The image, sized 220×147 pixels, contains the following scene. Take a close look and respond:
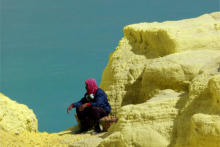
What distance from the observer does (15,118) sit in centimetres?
1009

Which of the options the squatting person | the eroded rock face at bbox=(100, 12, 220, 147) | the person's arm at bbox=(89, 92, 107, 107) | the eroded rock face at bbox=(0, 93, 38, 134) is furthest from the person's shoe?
the eroded rock face at bbox=(0, 93, 38, 134)

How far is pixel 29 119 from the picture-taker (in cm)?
1041

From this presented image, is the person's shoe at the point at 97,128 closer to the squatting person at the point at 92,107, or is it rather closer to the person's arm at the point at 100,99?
the squatting person at the point at 92,107

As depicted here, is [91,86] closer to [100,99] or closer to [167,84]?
[100,99]

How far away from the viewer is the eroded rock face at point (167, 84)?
729 centimetres

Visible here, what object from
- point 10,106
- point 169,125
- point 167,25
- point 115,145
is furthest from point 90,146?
point 167,25

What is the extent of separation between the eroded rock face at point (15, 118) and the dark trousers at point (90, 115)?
97 cm

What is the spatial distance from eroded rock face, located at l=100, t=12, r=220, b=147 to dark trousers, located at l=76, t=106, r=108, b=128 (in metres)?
0.43

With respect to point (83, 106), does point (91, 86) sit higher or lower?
higher

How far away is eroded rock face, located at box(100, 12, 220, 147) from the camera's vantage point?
23.9 ft

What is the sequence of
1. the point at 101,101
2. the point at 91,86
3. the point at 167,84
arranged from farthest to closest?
1. the point at 91,86
2. the point at 101,101
3. the point at 167,84

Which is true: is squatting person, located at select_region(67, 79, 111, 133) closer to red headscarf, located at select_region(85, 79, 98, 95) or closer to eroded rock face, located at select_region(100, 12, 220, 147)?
red headscarf, located at select_region(85, 79, 98, 95)

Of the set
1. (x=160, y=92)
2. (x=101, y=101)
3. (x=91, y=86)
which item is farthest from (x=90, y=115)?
(x=160, y=92)

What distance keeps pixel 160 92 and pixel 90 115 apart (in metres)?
1.67
